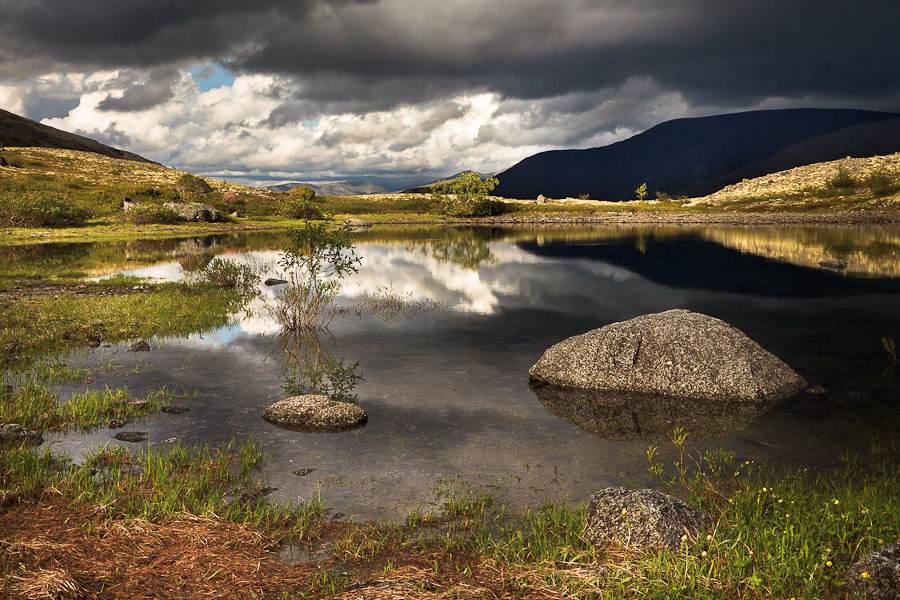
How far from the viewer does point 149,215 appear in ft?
306

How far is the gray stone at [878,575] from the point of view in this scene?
5.95 meters

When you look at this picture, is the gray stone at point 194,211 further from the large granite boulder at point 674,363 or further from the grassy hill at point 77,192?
the large granite boulder at point 674,363

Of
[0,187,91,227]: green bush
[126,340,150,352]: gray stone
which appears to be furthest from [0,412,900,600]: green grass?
[0,187,91,227]: green bush

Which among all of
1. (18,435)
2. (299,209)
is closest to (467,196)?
(299,209)

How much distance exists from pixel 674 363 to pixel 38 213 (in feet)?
303

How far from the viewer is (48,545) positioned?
24.3 feet

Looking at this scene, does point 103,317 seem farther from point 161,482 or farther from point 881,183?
point 881,183

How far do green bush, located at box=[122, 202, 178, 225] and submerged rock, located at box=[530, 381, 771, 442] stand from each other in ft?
306

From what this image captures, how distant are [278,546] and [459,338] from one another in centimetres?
1557

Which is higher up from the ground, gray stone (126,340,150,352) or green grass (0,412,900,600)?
gray stone (126,340,150,352)

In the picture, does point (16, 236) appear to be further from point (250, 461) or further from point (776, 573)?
point (776, 573)

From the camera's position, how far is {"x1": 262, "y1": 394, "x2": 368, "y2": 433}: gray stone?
13703mm

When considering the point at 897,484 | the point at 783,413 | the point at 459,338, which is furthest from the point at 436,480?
the point at 459,338

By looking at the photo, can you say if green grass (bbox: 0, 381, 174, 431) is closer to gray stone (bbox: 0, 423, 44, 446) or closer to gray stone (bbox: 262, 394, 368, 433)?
gray stone (bbox: 0, 423, 44, 446)
